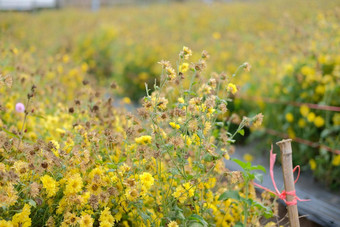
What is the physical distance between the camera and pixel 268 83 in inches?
187

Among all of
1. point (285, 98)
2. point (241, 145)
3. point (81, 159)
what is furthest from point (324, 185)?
point (81, 159)

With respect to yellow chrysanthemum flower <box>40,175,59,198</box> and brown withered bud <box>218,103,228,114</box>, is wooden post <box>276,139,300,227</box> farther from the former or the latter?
yellow chrysanthemum flower <box>40,175,59,198</box>

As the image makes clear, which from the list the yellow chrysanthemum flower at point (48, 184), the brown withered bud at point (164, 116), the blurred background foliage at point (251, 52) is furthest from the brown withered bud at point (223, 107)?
the blurred background foliage at point (251, 52)

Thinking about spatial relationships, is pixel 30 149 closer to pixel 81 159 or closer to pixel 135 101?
pixel 81 159

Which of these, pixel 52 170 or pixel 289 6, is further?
pixel 289 6

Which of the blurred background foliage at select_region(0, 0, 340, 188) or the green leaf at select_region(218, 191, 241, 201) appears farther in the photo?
the blurred background foliage at select_region(0, 0, 340, 188)

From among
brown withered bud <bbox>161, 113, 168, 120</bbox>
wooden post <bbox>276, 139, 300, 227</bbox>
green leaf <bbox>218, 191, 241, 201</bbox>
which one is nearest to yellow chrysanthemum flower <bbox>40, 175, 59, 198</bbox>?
brown withered bud <bbox>161, 113, 168, 120</bbox>

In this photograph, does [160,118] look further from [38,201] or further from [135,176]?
[38,201]

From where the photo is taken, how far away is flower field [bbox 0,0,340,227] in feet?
5.18

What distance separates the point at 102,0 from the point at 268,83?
21.0 metres

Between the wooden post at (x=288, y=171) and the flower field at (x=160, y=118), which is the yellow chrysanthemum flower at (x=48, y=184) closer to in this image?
the flower field at (x=160, y=118)

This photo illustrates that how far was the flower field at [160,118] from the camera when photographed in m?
1.58

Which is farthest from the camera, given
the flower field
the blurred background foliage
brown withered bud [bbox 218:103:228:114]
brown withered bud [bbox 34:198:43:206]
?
the blurred background foliage

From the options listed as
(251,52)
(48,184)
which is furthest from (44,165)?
(251,52)
